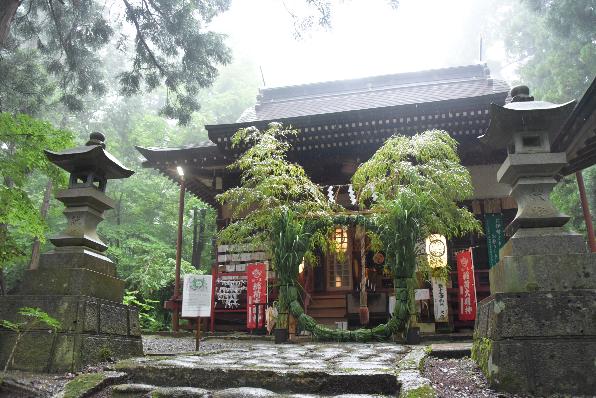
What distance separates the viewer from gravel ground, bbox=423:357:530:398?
3.19 metres

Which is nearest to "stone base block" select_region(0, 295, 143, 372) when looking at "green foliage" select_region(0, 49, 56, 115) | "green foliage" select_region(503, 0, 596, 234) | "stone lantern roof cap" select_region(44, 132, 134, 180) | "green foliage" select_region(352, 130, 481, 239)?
"stone lantern roof cap" select_region(44, 132, 134, 180)

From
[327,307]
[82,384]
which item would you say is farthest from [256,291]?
[82,384]

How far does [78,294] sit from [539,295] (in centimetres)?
418

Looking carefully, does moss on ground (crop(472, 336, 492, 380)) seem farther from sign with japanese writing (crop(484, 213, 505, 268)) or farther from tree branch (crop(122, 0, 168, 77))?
tree branch (crop(122, 0, 168, 77))

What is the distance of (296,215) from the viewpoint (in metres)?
7.88

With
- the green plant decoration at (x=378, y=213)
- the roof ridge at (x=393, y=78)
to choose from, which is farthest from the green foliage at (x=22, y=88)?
the roof ridge at (x=393, y=78)

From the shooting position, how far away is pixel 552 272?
3373 millimetres

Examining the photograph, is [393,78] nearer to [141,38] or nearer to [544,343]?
[141,38]

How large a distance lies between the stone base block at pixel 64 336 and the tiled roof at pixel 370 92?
411 inches

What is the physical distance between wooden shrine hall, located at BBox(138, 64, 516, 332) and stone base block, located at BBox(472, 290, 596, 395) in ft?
21.1

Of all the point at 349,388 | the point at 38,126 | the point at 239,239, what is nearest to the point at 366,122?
the point at 239,239

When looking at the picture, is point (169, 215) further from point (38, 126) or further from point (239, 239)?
point (38, 126)

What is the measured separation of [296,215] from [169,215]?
12404 millimetres

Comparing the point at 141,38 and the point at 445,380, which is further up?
the point at 141,38
